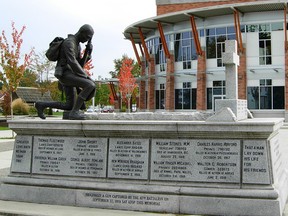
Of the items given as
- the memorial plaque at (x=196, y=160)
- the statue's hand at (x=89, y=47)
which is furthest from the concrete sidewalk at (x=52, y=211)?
the statue's hand at (x=89, y=47)

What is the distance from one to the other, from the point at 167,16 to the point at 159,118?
32.5 m

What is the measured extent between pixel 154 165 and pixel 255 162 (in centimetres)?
165

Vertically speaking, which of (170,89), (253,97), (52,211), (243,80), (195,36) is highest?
(195,36)

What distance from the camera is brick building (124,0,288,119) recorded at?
36.0 m

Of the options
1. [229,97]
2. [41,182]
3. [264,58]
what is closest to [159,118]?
[229,97]

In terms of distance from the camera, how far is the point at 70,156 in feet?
24.3

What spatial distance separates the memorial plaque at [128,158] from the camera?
6.93m

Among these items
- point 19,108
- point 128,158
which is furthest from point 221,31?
point 128,158

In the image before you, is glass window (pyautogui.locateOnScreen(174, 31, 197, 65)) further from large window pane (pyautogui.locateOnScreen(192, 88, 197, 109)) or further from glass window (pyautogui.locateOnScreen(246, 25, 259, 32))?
glass window (pyautogui.locateOnScreen(246, 25, 259, 32))

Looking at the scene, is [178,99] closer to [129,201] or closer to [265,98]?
[265,98]

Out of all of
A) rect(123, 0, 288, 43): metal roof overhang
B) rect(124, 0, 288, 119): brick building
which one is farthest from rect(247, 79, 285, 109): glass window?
rect(123, 0, 288, 43): metal roof overhang

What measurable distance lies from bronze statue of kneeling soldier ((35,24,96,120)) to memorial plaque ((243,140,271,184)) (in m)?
3.14

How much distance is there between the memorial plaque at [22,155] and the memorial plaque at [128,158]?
→ 1686 millimetres

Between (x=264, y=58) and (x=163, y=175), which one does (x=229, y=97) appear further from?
(x=264, y=58)
